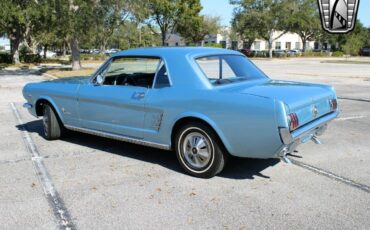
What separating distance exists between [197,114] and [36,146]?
3.21 meters

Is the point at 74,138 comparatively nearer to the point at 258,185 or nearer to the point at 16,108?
the point at 258,185

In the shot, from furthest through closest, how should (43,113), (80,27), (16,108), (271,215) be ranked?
1. (80,27)
2. (16,108)
3. (43,113)
4. (271,215)

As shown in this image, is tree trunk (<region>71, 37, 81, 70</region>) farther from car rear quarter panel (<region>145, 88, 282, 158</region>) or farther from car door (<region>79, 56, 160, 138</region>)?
car rear quarter panel (<region>145, 88, 282, 158</region>)

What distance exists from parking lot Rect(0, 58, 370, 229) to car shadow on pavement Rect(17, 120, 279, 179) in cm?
1

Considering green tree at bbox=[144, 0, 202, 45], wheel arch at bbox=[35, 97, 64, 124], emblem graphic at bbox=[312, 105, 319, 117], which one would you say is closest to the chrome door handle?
wheel arch at bbox=[35, 97, 64, 124]

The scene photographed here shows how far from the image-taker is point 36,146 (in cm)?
700

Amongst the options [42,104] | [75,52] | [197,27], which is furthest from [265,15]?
[42,104]

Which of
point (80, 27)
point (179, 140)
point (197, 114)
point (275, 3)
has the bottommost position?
point (179, 140)

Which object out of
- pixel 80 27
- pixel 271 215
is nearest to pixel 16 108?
pixel 271 215

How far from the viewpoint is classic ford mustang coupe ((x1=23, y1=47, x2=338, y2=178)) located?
184 inches

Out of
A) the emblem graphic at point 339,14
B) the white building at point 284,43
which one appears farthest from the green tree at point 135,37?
the emblem graphic at point 339,14

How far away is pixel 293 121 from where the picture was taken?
4598 mm

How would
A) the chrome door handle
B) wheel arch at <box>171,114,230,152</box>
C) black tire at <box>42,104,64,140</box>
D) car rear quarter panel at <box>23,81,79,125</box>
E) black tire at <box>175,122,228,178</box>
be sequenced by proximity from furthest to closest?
black tire at <box>42,104,64,140</box>, car rear quarter panel at <box>23,81,79,125</box>, the chrome door handle, black tire at <box>175,122,228,178</box>, wheel arch at <box>171,114,230,152</box>

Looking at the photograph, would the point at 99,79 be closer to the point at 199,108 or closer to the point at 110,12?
the point at 199,108
